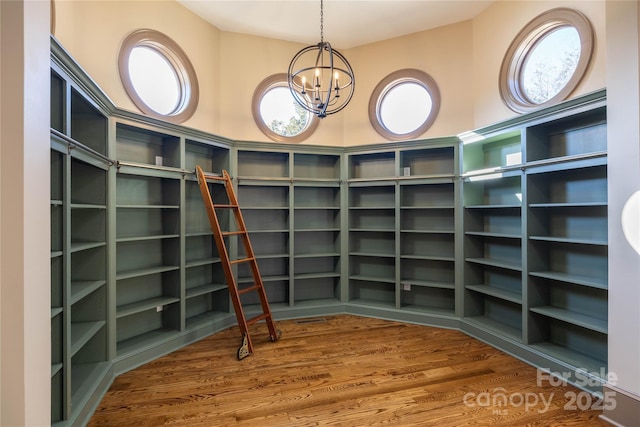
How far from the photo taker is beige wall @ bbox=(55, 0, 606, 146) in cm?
302

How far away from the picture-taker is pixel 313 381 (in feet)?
8.73

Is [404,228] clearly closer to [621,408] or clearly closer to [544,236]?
[544,236]

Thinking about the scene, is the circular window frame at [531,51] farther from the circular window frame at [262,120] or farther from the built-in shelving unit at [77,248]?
the built-in shelving unit at [77,248]

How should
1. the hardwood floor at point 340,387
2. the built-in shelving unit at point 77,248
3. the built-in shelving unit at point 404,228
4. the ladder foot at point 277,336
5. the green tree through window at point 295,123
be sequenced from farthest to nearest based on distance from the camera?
the green tree through window at point 295,123 → the built-in shelving unit at point 404,228 → the ladder foot at point 277,336 → the hardwood floor at point 340,387 → the built-in shelving unit at point 77,248

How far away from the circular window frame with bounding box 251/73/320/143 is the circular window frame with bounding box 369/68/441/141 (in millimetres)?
829

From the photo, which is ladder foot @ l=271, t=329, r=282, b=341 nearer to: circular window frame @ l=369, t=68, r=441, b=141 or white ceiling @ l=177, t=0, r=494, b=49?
circular window frame @ l=369, t=68, r=441, b=141

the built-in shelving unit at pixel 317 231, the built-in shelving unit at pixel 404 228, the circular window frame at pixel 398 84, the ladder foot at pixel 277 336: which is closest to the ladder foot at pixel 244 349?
the ladder foot at pixel 277 336

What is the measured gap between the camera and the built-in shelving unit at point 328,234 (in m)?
2.49

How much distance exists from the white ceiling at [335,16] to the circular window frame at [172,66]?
59 centimetres

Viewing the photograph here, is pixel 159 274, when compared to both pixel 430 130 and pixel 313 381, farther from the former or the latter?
pixel 430 130

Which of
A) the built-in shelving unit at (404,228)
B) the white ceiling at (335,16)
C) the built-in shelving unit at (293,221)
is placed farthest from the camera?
the built-in shelving unit at (293,221)

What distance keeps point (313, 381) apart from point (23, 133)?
98.5 inches

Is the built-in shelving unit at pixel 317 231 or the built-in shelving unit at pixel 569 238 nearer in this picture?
the built-in shelving unit at pixel 569 238

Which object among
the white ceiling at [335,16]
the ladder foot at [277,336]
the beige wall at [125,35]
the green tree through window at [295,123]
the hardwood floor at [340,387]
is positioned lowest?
the hardwood floor at [340,387]
